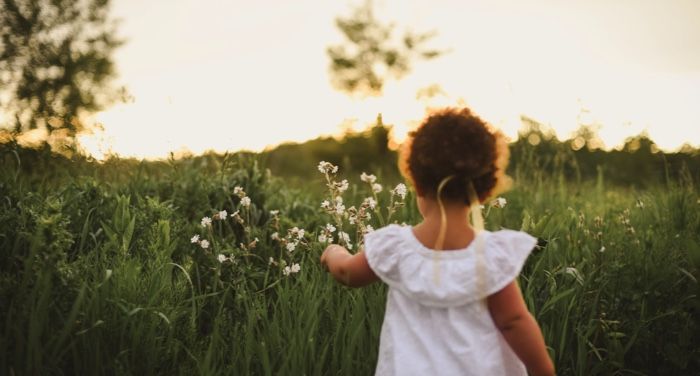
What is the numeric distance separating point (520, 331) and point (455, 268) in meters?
0.29

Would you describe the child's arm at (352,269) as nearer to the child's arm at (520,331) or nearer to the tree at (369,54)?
the child's arm at (520,331)

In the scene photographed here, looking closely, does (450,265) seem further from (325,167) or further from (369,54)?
(369,54)

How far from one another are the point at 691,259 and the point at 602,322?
40.9 inches

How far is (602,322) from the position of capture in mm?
3018

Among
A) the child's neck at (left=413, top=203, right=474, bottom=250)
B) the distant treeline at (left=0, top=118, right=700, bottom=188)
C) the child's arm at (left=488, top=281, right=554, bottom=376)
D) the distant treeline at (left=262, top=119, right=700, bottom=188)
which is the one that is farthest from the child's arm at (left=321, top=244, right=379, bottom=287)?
Result: the distant treeline at (left=262, top=119, right=700, bottom=188)

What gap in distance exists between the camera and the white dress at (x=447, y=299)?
1.74 m

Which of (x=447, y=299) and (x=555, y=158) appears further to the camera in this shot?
(x=555, y=158)

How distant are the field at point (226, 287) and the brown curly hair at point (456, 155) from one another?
974 millimetres

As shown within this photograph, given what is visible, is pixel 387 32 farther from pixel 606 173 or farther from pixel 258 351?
pixel 258 351

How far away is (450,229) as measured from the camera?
1.80 meters

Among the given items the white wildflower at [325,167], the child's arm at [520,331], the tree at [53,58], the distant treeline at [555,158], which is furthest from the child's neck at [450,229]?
the tree at [53,58]

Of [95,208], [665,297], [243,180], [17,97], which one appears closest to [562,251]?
[665,297]

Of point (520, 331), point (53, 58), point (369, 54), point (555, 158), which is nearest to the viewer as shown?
point (520, 331)

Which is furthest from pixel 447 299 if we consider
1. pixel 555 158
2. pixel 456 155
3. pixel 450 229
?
pixel 555 158
